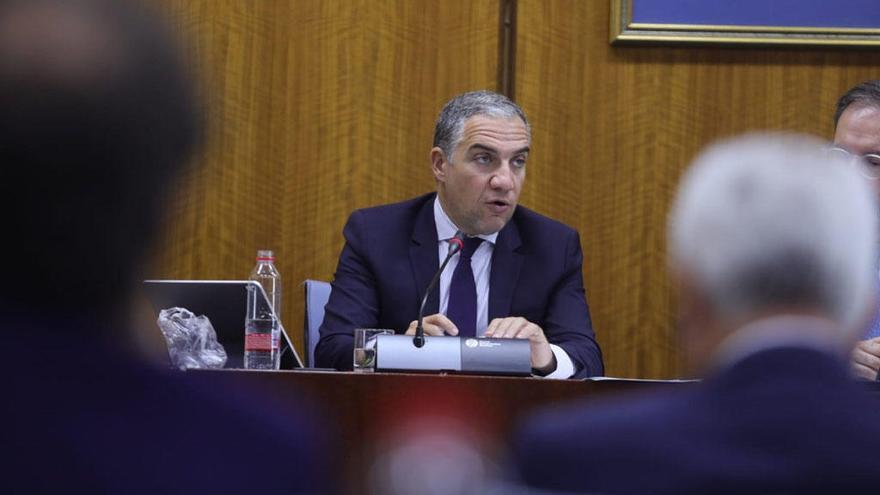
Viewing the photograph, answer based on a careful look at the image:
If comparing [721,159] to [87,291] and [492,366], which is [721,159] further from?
[492,366]

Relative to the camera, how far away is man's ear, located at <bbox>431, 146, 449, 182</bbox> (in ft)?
11.4

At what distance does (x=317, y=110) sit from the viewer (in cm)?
418

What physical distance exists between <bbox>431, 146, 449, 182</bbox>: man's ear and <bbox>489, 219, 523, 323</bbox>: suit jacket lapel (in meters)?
0.24

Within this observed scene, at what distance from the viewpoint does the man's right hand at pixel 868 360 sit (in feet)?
8.63

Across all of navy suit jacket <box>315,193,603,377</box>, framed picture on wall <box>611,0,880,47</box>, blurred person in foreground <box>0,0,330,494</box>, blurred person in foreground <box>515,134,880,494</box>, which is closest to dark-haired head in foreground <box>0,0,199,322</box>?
blurred person in foreground <box>0,0,330,494</box>

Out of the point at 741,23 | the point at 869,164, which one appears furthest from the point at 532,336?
the point at 741,23

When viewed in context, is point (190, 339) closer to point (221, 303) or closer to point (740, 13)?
point (221, 303)

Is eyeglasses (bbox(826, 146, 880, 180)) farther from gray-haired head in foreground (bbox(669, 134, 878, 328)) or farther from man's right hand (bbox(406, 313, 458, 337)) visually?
gray-haired head in foreground (bbox(669, 134, 878, 328))

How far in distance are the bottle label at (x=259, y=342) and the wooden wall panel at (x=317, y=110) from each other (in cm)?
144

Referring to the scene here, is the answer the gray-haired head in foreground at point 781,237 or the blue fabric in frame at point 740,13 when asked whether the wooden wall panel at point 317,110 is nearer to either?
the blue fabric in frame at point 740,13

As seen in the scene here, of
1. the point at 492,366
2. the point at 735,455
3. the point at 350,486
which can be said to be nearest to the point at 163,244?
the point at 350,486

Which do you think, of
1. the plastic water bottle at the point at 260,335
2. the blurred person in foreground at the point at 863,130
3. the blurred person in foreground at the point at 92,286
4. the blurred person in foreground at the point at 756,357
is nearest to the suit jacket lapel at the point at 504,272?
the plastic water bottle at the point at 260,335

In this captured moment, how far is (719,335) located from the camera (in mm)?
970

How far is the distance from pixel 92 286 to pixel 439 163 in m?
2.79
